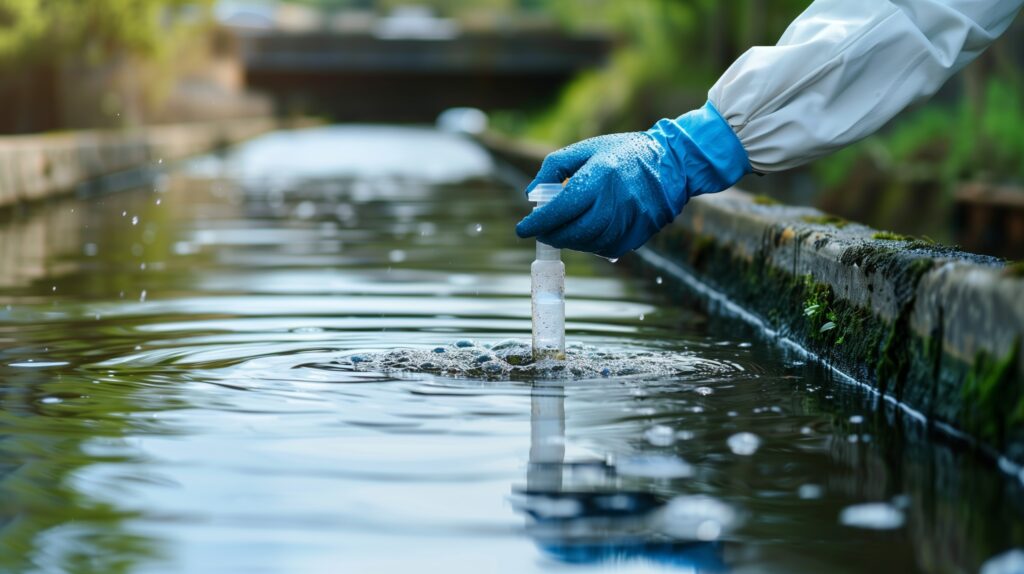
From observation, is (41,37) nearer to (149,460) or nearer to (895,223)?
(895,223)

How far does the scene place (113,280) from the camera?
8.40 m

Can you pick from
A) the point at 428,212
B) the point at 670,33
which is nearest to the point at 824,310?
the point at 428,212

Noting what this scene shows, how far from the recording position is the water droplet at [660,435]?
3.97 metres

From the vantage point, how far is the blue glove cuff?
15.3 feet

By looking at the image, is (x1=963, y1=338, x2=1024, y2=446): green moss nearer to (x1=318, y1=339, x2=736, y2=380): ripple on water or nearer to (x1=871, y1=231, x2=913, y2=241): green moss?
(x1=318, y1=339, x2=736, y2=380): ripple on water

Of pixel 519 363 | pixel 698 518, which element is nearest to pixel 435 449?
pixel 698 518

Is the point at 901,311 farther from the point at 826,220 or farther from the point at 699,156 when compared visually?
the point at 826,220

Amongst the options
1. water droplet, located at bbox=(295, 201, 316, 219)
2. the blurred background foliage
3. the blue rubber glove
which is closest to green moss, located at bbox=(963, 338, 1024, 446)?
the blue rubber glove

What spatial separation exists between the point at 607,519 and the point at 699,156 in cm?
174

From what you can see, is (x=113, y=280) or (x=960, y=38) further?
(x=113, y=280)

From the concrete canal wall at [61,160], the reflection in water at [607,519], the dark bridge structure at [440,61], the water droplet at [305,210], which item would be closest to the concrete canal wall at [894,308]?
the reflection in water at [607,519]

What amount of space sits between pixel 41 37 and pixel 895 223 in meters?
14.3

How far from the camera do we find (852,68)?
4.51 meters

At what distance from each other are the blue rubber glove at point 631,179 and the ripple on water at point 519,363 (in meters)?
0.48
